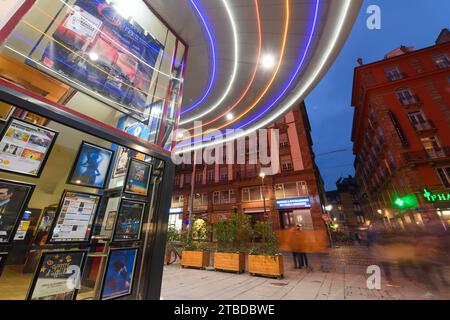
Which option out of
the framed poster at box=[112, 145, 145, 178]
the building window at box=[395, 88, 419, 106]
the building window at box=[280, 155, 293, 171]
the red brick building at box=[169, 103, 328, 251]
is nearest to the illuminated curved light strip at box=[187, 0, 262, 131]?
the framed poster at box=[112, 145, 145, 178]

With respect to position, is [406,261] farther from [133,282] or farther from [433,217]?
[433,217]

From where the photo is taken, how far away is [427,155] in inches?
656

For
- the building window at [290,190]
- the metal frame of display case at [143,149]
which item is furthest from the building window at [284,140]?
the metal frame of display case at [143,149]

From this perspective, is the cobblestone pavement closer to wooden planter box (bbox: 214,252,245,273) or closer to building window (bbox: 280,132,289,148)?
wooden planter box (bbox: 214,252,245,273)

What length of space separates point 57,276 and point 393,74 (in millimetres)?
30723

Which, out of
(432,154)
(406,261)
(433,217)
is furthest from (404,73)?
(406,261)

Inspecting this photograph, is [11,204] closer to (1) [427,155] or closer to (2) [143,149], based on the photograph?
(2) [143,149]

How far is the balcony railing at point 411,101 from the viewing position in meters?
18.8

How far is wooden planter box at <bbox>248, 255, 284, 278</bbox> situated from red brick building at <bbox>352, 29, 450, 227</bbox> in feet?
55.2

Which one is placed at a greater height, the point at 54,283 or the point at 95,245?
the point at 95,245

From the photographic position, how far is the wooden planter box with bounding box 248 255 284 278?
19.8ft
